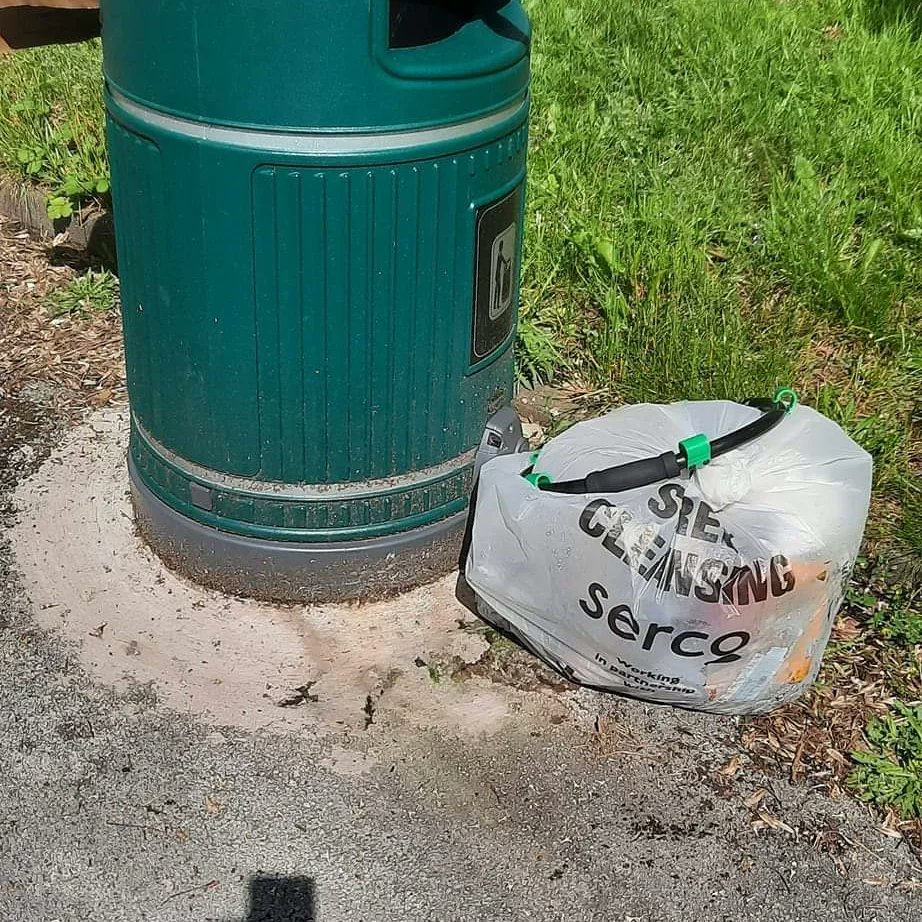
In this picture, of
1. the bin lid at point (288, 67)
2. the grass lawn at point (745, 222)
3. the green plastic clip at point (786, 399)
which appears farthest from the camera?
the grass lawn at point (745, 222)

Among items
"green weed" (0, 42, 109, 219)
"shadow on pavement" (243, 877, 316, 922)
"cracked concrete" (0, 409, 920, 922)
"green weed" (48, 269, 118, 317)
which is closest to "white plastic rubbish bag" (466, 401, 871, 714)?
"cracked concrete" (0, 409, 920, 922)

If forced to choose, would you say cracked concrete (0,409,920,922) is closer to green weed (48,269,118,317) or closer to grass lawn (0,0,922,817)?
grass lawn (0,0,922,817)

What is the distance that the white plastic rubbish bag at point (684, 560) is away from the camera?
2023mm

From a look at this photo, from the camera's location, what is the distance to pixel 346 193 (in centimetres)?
192

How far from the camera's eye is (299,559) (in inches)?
92.3

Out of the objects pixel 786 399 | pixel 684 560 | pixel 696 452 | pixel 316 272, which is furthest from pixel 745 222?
pixel 316 272

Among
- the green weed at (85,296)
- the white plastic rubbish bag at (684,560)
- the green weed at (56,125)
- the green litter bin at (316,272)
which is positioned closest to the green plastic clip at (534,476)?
the white plastic rubbish bag at (684,560)

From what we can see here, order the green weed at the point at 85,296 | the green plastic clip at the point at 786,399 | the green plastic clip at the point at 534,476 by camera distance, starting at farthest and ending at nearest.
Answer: the green weed at the point at 85,296 → the green plastic clip at the point at 786,399 → the green plastic clip at the point at 534,476

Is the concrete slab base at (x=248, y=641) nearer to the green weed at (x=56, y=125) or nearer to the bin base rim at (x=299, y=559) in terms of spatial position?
the bin base rim at (x=299, y=559)

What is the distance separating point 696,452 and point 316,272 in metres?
0.75

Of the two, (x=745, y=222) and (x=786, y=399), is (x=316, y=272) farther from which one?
(x=745, y=222)

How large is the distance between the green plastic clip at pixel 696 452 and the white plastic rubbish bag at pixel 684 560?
0.02m

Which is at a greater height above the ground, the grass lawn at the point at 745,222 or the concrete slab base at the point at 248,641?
the grass lawn at the point at 745,222

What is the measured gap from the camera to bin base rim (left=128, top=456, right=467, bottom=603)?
2.35 metres
